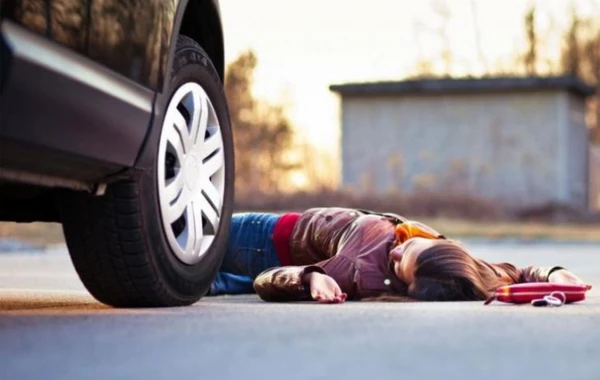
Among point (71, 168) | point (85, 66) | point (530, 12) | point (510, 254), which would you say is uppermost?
point (530, 12)

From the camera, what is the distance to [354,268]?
526cm

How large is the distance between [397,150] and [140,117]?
27681mm

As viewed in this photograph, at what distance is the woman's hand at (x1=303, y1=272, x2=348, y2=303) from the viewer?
497cm

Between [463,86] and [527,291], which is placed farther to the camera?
[463,86]

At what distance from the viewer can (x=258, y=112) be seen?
40.1 meters

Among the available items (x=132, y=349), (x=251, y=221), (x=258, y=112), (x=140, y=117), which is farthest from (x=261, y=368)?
(x=258, y=112)

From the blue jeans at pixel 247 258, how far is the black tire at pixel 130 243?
123 centimetres

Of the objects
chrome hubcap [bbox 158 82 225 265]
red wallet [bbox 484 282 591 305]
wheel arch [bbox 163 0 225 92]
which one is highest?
wheel arch [bbox 163 0 225 92]

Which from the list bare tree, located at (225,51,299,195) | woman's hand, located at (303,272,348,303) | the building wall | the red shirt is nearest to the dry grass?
the building wall

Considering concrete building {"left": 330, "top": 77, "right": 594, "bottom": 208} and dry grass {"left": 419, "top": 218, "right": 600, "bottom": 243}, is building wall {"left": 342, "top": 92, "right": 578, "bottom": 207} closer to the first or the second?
concrete building {"left": 330, "top": 77, "right": 594, "bottom": 208}

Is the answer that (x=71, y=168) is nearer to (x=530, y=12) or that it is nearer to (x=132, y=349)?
(x=132, y=349)

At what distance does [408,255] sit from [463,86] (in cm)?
2647

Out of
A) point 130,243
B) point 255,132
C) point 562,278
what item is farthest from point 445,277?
point 255,132

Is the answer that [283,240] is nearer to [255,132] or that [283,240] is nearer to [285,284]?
[285,284]
